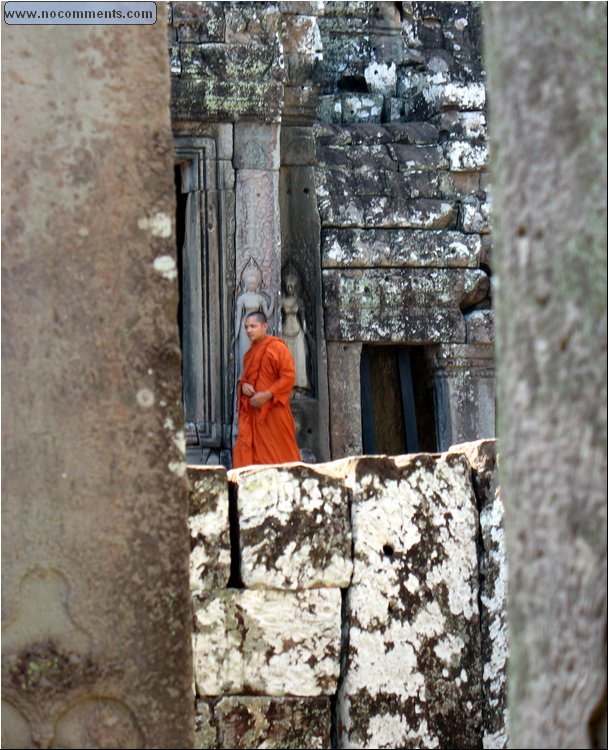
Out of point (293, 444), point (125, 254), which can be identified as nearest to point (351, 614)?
point (125, 254)

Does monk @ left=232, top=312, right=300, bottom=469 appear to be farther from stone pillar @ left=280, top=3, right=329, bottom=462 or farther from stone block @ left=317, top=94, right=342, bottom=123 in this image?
stone block @ left=317, top=94, right=342, bottom=123

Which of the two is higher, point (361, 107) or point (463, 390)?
point (361, 107)

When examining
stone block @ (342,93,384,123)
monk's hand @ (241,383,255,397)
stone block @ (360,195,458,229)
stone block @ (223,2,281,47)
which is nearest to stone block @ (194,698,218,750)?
monk's hand @ (241,383,255,397)

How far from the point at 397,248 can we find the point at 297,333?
981mm

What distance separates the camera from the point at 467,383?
11.8m

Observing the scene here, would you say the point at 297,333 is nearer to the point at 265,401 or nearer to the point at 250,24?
the point at 265,401

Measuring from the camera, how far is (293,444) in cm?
1033

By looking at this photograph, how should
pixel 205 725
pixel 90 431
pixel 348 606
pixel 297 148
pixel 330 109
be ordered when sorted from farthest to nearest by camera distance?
pixel 330 109, pixel 297 148, pixel 348 606, pixel 205 725, pixel 90 431

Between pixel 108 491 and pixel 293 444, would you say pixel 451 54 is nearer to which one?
pixel 293 444

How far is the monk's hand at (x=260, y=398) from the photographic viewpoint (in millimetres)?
10180

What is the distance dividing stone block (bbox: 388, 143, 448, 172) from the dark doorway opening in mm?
1349

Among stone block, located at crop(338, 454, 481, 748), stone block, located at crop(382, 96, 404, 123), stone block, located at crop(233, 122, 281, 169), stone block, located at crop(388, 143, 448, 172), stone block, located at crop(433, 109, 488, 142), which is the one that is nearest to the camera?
stone block, located at crop(338, 454, 481, 748)

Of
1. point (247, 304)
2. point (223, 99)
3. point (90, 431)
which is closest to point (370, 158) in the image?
point (223, 99)

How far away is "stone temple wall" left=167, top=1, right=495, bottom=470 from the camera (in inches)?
426
